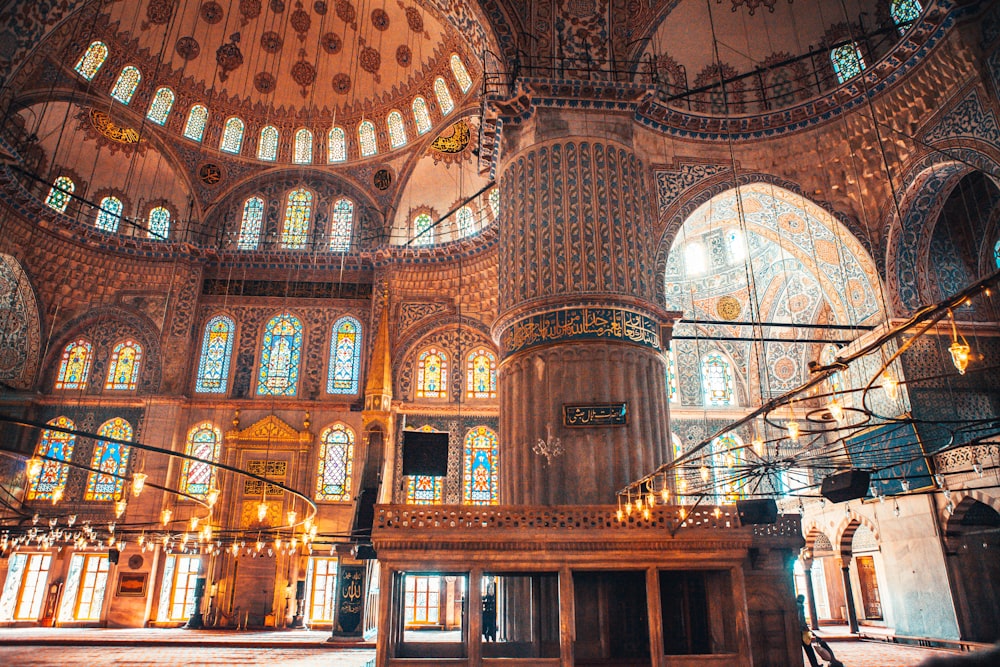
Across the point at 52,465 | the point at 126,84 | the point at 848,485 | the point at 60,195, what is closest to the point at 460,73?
the point at 126,84

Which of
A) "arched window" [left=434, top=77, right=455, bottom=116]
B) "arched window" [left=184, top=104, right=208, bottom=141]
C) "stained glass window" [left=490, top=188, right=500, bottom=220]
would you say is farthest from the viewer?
"arched window" [left=184, top=104, right=208, bottom=141]

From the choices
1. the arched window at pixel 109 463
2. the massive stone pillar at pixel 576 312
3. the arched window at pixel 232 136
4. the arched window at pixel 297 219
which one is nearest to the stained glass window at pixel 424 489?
the massive stone pillar at pixel 576 312

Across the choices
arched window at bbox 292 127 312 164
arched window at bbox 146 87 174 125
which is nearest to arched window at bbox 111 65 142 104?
arched window at bbox 146 87 174 125

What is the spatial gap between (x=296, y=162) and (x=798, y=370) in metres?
14.2

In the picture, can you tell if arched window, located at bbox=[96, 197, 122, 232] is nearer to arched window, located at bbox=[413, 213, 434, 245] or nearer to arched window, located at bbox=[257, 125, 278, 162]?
arched window, located at bbox=[257, 125, 278, 162]

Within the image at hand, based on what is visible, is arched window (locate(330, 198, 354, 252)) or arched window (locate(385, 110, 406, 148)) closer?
arched window (locate(330, 198, 354, 252))

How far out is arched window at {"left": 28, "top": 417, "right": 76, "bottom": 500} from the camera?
15.8 metres

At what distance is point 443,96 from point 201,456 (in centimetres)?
1063

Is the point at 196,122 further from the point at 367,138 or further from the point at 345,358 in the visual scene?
the point at 345,358

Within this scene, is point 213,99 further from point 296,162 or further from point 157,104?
point 296,162

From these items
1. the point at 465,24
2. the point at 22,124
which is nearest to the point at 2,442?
the point at 22,124

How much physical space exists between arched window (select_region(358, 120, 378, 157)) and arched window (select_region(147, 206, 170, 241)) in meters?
5.45

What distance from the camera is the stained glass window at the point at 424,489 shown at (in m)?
16.0

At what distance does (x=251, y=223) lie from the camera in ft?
60.5
